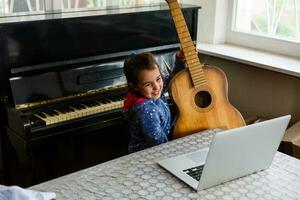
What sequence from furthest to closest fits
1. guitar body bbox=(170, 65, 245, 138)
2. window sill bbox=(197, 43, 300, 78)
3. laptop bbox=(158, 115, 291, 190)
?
window sill bbox=(197, 43, 300, 78), guitar body bbox=(170, 65, 245, 138), laptop bbox=(158, 115, 291, 190)

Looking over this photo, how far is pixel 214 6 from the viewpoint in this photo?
3188 millimetres

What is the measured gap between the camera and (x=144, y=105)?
1818mm

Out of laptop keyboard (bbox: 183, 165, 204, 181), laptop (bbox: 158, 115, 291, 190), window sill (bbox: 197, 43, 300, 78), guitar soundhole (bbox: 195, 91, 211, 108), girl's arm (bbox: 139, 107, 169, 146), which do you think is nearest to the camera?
laptop (bbox: 158, 115, 291, 190)

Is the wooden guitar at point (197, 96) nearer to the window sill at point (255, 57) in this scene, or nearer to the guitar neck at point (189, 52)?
the guitar neck at point (189, 52)

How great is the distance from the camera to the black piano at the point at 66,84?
2.17 m

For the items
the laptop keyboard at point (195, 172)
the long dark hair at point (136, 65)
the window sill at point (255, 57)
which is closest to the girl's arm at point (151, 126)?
the long dark hair at point (136, 65)

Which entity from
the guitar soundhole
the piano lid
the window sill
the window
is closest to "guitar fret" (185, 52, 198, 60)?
the guitar soundhole

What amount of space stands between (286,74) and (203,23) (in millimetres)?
849

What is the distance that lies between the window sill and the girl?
113 cm

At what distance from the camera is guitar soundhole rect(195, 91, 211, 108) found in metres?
2.14

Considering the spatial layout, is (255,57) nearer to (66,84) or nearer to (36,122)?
(66,84)

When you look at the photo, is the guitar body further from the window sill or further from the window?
the window

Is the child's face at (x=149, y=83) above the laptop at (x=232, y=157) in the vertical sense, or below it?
above

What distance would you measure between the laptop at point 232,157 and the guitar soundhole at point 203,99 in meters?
0.60
